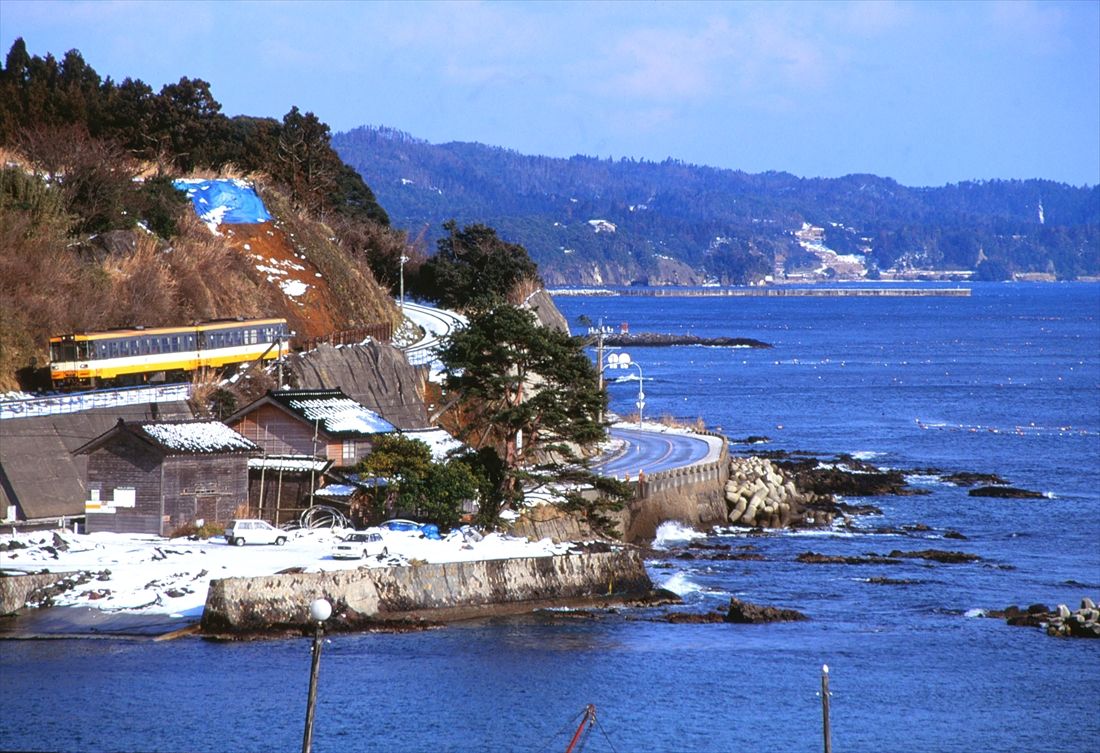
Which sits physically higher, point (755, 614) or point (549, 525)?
point (549, 525)

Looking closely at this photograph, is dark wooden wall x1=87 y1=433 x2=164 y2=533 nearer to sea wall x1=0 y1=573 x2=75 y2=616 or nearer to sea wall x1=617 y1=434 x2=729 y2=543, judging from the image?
sea wall x1=0 y1=573 x2=75 y2=616

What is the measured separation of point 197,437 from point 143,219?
24.1m

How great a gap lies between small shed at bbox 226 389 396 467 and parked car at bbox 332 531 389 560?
5.16m

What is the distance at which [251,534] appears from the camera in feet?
114

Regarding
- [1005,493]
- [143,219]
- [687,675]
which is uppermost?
[143,219]

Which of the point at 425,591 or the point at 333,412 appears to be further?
the point at 333,412

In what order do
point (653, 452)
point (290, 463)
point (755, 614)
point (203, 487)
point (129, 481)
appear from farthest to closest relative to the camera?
1. point (653, 452)
2. point (290, 463)
3. point (203, 487)
4. point (129, 481)
5. point (755, 614)

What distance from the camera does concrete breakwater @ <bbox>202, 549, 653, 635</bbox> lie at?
30375mm

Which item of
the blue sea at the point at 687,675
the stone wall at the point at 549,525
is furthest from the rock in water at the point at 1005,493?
the stone wall at the point at 549,525

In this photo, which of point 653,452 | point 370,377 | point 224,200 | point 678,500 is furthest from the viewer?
point 224,200

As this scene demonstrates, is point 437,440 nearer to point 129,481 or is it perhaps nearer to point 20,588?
point 129,481

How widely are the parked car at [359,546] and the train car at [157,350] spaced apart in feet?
41.5

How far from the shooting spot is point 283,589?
30.7 m

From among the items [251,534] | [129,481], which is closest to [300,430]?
[129,481]
